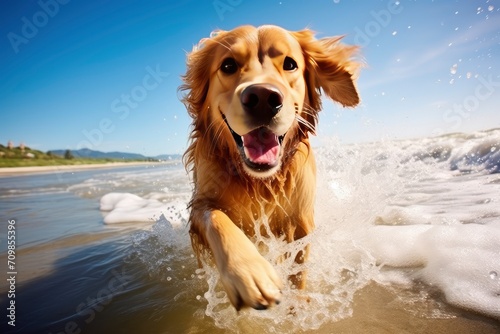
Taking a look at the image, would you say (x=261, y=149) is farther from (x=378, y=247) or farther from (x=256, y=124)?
(x=378, y=247)

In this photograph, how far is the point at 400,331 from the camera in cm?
159

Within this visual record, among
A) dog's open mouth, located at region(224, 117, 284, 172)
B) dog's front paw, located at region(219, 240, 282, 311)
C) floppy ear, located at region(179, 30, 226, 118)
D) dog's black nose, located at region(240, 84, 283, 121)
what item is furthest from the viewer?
floppy ear, located at region(179, 30, 226, 118)

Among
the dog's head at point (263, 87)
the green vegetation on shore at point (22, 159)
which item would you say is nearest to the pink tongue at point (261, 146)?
the dog's head at point (263, 87)

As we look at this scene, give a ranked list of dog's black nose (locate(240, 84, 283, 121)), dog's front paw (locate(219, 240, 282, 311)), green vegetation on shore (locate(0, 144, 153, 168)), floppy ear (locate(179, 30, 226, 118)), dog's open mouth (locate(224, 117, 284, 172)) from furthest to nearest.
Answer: green vegetation on shore (locate(0, 144, 153, 168)) < floppy ear (locate(179, 30, 226, 118)) < dog's open mouth (locate(224, 117, 284, 172)) < dog's black nose (locate(240, 84, 283, 121)) < dog's front paw (locate(219, 240, 282, 311))

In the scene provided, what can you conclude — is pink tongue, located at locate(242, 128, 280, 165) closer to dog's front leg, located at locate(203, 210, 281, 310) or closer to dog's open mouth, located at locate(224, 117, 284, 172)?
dog's open mouth, located at locate(224, 117, 284, 172)

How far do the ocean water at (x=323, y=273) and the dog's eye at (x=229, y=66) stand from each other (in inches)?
46.8

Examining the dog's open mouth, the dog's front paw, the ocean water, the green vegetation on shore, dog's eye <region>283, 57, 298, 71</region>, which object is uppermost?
the green vegetation on shore

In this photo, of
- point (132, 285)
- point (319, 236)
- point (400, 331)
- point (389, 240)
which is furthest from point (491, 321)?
point (132, 285)

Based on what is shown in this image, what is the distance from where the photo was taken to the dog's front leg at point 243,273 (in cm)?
125

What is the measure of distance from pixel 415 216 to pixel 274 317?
7.70 feet

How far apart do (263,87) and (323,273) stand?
60.1 inches

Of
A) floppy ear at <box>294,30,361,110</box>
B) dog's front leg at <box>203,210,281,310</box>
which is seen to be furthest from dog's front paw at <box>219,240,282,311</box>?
floppy ear at <box>294,30,361,110</box>

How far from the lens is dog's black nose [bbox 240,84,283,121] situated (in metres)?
1.62

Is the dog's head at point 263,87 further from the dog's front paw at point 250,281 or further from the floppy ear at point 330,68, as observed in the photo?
the dog's front paw at point 250,281
